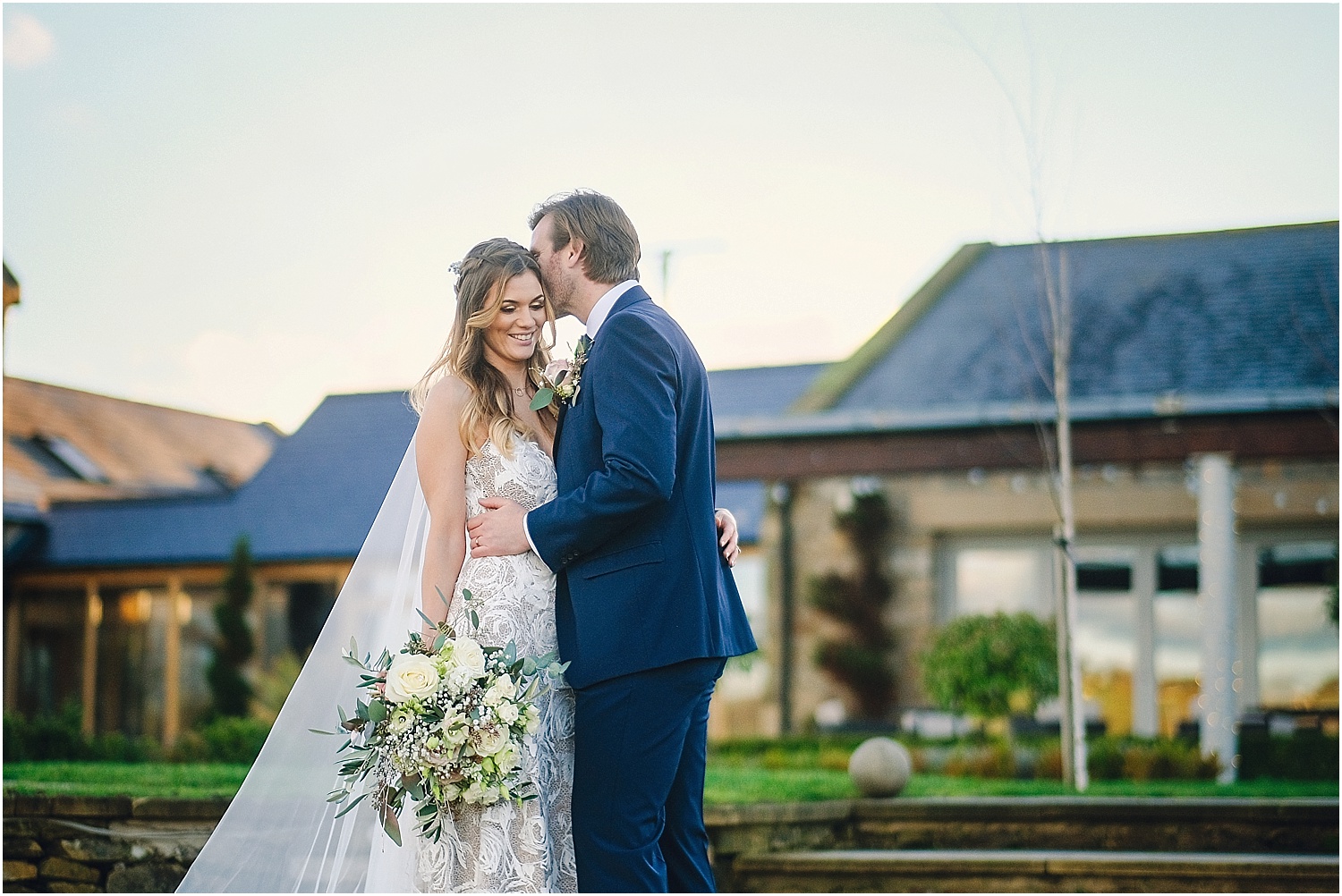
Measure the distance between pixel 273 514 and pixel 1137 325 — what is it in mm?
14154

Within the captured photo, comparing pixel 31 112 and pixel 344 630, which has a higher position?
pixel 31 112

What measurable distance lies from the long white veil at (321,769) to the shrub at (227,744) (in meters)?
5.34

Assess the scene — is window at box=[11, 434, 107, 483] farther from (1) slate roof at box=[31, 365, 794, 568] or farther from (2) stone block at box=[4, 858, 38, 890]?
(2) stone block at box=[4, 858, 38, 890]

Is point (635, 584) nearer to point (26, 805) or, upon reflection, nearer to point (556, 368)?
point (556, 368)

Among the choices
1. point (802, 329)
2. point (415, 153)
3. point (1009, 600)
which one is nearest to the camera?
point (415, 153)

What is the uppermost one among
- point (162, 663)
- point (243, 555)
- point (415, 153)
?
point (415, 153)

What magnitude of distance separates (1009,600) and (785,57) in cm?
757

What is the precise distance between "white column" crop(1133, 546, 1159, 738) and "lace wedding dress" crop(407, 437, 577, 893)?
11484 mm

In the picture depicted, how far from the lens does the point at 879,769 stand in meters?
6.86

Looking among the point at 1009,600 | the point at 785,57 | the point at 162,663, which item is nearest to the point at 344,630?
the point at 785,57

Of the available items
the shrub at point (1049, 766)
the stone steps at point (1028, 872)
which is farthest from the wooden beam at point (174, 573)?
the stone steps at point (1028, 872)

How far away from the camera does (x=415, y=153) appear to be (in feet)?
33.9

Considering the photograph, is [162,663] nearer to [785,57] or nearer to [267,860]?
[785,57]

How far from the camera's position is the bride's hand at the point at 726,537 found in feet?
13.0
